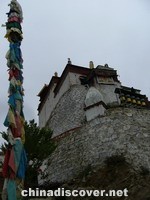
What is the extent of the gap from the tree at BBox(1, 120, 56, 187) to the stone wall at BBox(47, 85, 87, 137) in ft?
22.0

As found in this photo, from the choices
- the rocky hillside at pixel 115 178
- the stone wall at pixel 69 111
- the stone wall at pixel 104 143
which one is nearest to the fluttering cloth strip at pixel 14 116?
the rocky hillside at pixel 115 178

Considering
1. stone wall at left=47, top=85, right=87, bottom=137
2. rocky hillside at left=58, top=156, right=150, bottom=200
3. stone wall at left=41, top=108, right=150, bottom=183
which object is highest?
stone wall at left=47, top=85, right=87, bottom=137

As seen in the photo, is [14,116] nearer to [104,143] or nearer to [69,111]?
[104,143]

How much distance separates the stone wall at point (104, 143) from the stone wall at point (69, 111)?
10.5 feet

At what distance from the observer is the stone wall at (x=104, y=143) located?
1769cm

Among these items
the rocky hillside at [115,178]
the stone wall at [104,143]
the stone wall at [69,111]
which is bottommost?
the rocky hillside at [115,178]

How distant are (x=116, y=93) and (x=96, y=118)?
5.38 m

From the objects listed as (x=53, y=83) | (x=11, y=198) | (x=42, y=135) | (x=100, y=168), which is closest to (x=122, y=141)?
(x=100, y=168)

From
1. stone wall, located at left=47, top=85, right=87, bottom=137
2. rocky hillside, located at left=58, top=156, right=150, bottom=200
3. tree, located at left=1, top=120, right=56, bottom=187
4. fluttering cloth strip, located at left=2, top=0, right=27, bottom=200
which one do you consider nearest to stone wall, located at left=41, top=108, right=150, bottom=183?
rocky hillside, located at left=58, top=156, right=150, bottom=200

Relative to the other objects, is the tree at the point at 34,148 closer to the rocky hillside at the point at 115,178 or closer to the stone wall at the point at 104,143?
the rocky hillside at the point at 115,178

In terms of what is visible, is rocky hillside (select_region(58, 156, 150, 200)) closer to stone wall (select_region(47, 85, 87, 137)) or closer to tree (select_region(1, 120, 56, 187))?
tree (select_region(1, 120, 56, 187))

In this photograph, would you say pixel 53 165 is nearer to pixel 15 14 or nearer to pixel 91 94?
pixel 91 94

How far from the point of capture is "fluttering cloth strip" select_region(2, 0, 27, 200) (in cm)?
1087

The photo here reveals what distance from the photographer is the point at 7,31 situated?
46.7 feet
